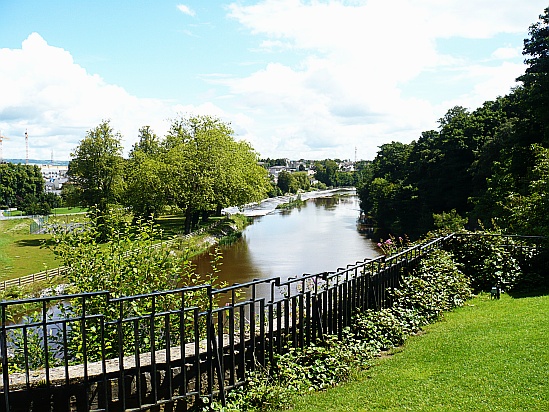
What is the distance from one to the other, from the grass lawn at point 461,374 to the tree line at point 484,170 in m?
5.42

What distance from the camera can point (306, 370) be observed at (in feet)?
17.5

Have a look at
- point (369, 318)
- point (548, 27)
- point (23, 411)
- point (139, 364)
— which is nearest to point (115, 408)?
point (139, 364)

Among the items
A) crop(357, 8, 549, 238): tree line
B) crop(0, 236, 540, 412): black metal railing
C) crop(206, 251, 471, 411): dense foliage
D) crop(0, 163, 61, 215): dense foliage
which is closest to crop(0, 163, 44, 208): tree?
crop(0, 163, 61, 215): dense foliage

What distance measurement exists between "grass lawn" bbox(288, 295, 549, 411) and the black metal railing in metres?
0.80

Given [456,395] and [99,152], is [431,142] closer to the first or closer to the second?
[99,152]

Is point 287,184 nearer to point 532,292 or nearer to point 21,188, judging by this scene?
point 21,188

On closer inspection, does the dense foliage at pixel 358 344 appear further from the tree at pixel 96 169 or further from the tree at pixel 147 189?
the tree at pixel 96 169

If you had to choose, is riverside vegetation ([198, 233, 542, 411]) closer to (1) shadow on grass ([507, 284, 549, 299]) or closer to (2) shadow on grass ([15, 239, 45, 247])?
(1) shadow on grass ([507, 284, 549, 299])

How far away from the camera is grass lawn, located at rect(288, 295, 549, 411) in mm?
4379

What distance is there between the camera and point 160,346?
5.61 meters

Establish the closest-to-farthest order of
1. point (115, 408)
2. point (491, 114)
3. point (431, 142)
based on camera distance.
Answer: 1. point (115, 408)
2. point (491, 114)
3. point (431, 142)

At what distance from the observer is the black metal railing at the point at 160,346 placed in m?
4.11

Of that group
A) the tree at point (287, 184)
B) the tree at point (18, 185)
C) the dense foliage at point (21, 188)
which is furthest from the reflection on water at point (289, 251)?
the tree at point (287, 184)

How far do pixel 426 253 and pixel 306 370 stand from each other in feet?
15.5
